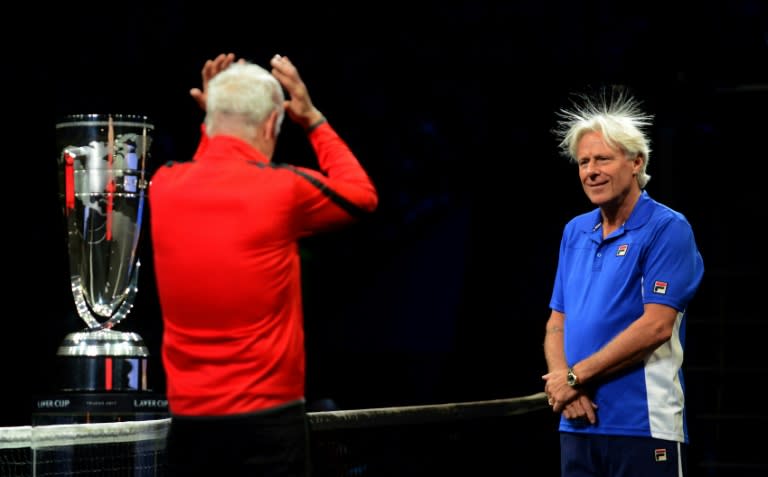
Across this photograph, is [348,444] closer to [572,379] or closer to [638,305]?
[572,379]

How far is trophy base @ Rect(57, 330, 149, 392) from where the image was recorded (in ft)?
10.7

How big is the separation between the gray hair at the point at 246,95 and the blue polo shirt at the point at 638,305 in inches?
41.9

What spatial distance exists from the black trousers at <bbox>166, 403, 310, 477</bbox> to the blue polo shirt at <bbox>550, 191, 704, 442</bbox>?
95 cm

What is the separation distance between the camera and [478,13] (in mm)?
7629

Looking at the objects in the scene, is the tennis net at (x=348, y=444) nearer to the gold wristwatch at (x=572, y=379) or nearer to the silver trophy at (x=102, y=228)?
the silver trophy at (x=102, y=228)

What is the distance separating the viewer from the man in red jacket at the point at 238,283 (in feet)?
7.07

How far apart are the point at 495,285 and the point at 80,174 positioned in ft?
20.5

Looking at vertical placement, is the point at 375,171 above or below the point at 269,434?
above

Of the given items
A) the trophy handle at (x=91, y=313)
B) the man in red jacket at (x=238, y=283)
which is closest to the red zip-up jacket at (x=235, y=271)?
the man in red jacket at (x=238, y=283)

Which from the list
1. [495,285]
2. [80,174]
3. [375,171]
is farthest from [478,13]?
[80,174]

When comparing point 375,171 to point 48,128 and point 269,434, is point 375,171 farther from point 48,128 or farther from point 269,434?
point 269,434

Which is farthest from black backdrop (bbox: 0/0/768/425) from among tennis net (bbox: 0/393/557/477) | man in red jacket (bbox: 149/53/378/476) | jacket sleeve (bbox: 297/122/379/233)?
man in red jacket (bbox: 149/53/378/476)

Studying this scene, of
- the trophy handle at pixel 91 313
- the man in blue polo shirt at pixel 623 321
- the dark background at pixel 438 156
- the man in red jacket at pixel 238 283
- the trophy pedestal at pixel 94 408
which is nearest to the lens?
the man in red jacket at pixel 238 283

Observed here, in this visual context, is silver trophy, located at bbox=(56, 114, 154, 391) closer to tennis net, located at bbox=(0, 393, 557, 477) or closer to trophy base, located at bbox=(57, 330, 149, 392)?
trophy base, located at bbox=(57, 330, 149, 392)
